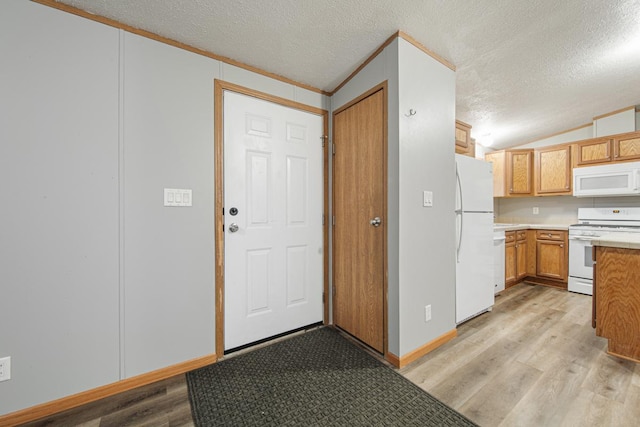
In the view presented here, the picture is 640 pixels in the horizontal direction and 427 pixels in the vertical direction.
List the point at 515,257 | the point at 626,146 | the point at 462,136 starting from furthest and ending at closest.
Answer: the point at 515,257
the point at 626,146
the point at 462,136

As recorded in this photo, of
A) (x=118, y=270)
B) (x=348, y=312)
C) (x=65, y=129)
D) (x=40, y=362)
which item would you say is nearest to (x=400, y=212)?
(x=348, y=312)

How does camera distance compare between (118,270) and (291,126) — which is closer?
(118,270)

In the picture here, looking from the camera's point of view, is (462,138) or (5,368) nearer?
(5,368)

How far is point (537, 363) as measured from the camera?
1.79m

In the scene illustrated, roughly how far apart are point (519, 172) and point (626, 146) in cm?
109

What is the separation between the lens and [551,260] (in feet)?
11.8

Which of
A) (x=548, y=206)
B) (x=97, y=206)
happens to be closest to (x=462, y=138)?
(x=548, y=206)

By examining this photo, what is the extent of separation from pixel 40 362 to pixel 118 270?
0.56 meters

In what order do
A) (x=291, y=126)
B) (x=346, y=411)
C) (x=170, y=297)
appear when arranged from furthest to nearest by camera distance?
(x=291, y=126) → (x=170, y=297) → (x=346, y=411)

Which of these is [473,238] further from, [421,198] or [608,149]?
[608,149]

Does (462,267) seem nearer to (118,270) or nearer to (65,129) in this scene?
(118,270)

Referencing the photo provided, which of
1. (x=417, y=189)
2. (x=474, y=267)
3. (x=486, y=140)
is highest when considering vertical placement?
(x=486, y=140)

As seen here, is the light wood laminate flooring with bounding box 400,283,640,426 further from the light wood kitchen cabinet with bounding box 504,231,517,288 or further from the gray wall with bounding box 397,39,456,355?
the light wood kitchen cabinet with bounding box 504,231,517,288

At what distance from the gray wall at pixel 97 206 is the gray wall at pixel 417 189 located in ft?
4.33
